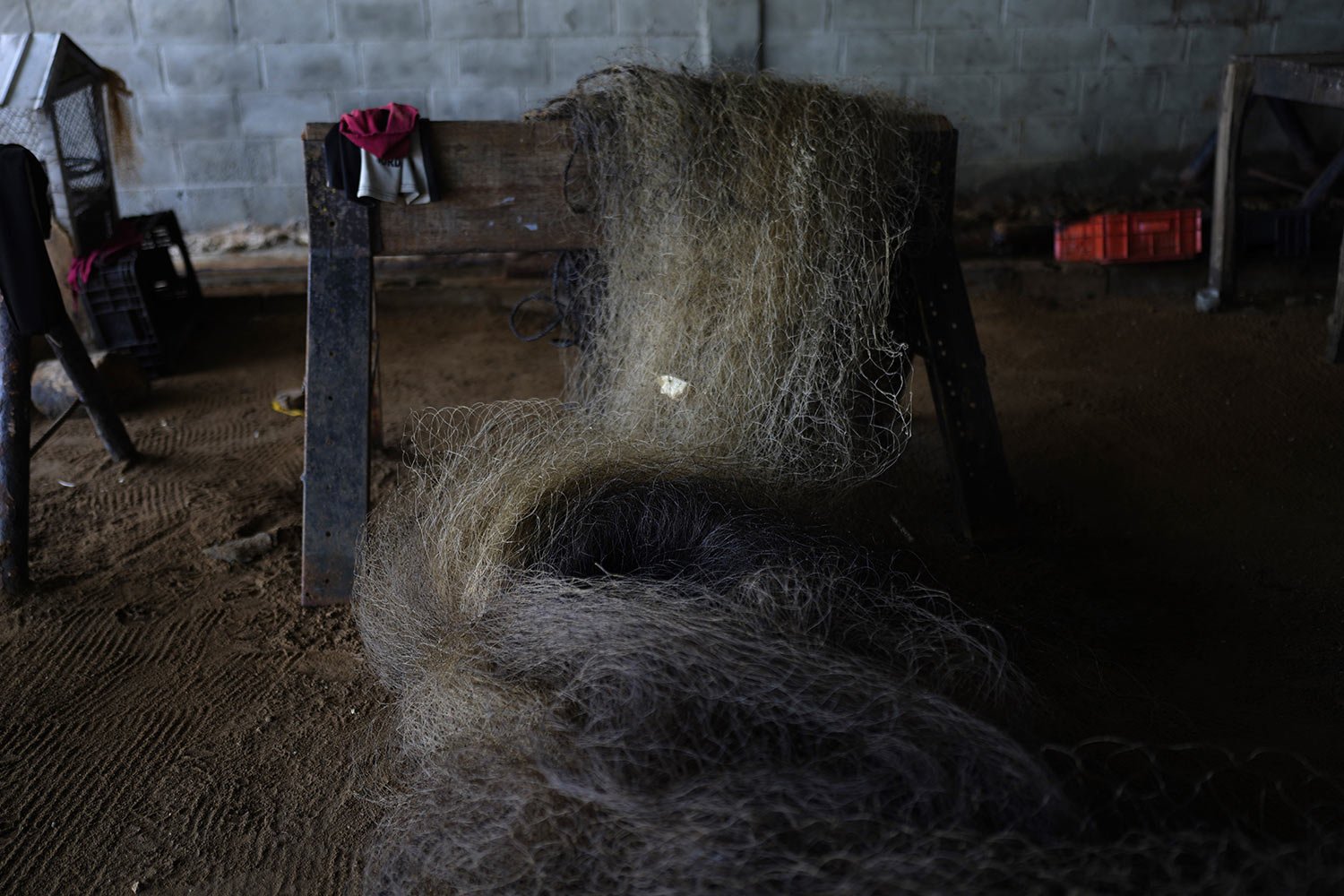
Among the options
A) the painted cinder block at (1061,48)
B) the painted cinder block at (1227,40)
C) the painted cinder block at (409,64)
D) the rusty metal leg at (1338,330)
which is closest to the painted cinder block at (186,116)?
the painted cinder block at (409,64)

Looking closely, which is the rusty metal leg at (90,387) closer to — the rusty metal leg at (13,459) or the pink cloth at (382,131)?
the rusty metal leg at (13,459)

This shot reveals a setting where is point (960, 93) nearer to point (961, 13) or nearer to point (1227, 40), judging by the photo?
point (961, 13)

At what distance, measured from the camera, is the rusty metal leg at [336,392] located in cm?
313

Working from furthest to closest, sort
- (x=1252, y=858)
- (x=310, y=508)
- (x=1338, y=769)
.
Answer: (x=310, y=508) < (x=1338, y=769) < (x=1252, y=858)

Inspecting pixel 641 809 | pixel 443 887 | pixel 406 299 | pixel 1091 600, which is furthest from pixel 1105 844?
pixel 406 299

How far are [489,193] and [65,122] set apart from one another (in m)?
3.35

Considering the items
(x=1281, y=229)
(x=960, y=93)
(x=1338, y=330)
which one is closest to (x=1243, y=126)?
(x=1281, y=229)

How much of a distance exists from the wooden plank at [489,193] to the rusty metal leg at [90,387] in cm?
121

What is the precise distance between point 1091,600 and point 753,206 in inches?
57.1

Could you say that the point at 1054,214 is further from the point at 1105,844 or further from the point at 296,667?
the point at 1105,844

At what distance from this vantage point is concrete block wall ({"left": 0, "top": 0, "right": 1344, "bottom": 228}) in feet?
21.3

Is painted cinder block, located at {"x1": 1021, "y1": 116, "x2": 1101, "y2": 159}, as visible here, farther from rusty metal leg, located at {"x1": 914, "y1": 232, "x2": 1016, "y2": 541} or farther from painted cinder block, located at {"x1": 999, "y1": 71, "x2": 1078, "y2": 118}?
rusty metal leg, located at {"x1": 914, "y1": 232, "x2": 1016, "y2": 541}

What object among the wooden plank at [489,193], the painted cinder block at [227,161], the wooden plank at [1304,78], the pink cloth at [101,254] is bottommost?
the pink cloth at [101,254]

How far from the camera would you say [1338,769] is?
231 centimetres
